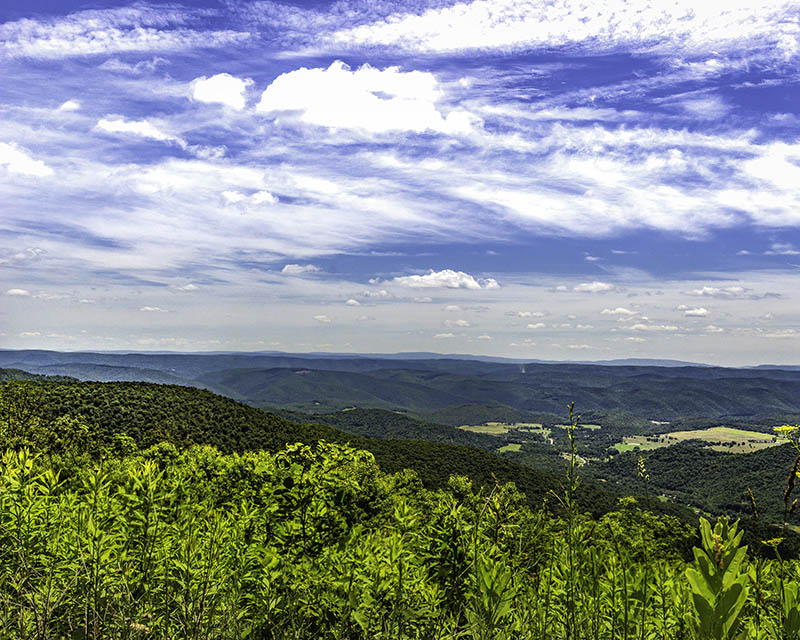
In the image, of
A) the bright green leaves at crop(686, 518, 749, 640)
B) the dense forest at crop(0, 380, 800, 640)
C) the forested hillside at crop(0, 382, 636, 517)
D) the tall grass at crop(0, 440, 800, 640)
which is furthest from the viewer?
the forested hillside at crop(0, 382, 636, 517)

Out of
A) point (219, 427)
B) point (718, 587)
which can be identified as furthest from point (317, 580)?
point (219, 427)

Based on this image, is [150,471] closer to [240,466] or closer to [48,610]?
[48,610]

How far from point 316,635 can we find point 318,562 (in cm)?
94

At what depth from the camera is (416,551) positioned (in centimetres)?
529

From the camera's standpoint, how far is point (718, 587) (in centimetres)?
172

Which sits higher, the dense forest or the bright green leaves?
the bright green leaves

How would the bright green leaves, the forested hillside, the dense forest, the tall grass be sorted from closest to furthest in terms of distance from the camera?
the bright green leaves
the dense forest
the tall grass
the forested hillside

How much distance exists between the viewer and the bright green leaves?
167cm

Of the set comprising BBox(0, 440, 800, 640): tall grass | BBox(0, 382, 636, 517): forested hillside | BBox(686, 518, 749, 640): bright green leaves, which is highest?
BBox(686, 518, 749, 640): bright green leaves

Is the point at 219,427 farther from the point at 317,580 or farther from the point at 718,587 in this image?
the point at 718,587

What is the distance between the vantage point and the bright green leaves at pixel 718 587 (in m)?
1.67

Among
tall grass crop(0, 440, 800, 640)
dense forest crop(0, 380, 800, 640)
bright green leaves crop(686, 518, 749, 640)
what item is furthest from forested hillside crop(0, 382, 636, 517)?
bright green leaves crop(686, 518, 749, 640)

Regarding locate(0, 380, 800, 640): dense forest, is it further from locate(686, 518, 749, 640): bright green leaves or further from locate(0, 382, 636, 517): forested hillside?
locate(0, 382, 636, 517): forested hillside

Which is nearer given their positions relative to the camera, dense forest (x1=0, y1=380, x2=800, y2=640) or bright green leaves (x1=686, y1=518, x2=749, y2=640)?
bright green leaves (x1=686, y1=518, x2=749, y2=640)
